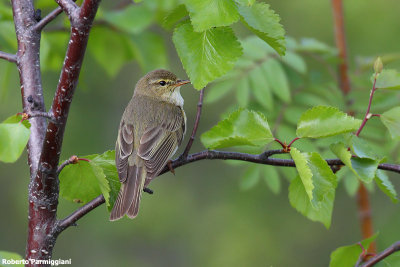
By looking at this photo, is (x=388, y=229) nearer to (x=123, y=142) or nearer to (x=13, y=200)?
(x=123, y=142)

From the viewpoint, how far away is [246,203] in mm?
7852

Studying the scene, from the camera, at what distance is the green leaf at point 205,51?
2236 mm

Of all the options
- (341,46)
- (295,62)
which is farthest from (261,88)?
(341,46)

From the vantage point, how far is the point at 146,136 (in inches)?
158

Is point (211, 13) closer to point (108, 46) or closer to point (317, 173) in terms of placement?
point (317, 173)

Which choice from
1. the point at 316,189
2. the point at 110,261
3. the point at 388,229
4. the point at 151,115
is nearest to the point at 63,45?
the point at 151,115

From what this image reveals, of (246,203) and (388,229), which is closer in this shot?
(388,229)

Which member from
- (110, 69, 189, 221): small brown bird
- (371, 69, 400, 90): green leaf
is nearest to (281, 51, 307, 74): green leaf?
(110, 69, 189, 221): small brown bird

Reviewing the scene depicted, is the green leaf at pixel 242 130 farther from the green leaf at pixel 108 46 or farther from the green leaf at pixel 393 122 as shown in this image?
the green leaf at pixel 108 46

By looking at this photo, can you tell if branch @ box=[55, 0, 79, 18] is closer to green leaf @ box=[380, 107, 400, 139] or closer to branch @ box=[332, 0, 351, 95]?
green leaf @ box=[380, 107, 400, 139]

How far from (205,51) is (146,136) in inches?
72.2

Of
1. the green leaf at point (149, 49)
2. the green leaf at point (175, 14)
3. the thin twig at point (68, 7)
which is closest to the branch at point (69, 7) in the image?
the thin twig at point (68, 7)

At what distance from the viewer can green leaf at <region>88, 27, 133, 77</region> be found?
489 cm

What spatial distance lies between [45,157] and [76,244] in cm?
793
